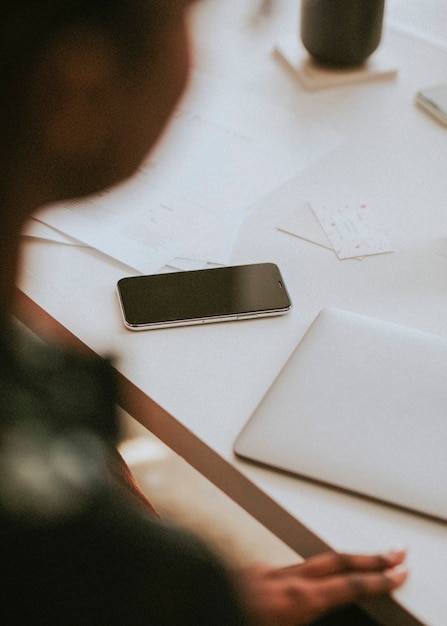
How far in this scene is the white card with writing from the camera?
0.84 metres

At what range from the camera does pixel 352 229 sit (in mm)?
860

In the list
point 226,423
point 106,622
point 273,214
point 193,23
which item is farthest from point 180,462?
point 193,23

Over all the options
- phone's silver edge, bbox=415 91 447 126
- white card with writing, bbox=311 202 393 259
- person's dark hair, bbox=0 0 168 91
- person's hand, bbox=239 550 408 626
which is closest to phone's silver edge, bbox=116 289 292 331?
white card with writing, bbox=311 202 393 259

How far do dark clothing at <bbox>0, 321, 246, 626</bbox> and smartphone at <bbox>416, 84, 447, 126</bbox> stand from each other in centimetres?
72

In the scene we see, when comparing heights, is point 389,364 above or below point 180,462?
above

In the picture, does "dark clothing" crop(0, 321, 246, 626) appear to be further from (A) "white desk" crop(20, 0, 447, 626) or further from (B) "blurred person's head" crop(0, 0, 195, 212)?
(B) "blurred person's head" crop(0, 0, 195, 212)

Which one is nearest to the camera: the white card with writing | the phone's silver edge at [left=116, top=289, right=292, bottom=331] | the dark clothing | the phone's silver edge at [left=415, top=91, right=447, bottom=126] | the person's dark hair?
the person's dark hair

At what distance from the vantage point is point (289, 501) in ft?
1.94

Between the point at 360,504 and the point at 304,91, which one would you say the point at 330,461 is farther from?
the point at 304,91

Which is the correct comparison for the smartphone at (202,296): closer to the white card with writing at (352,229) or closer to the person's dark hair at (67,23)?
the white card with writing at (352,229)

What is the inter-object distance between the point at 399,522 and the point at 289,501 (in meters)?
0.09

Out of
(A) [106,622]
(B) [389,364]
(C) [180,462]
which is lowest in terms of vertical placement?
(C) [180,462]

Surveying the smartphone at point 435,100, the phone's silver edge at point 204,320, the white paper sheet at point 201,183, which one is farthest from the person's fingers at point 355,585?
the smartphone at point 435,100

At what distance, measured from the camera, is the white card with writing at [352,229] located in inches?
32.9
